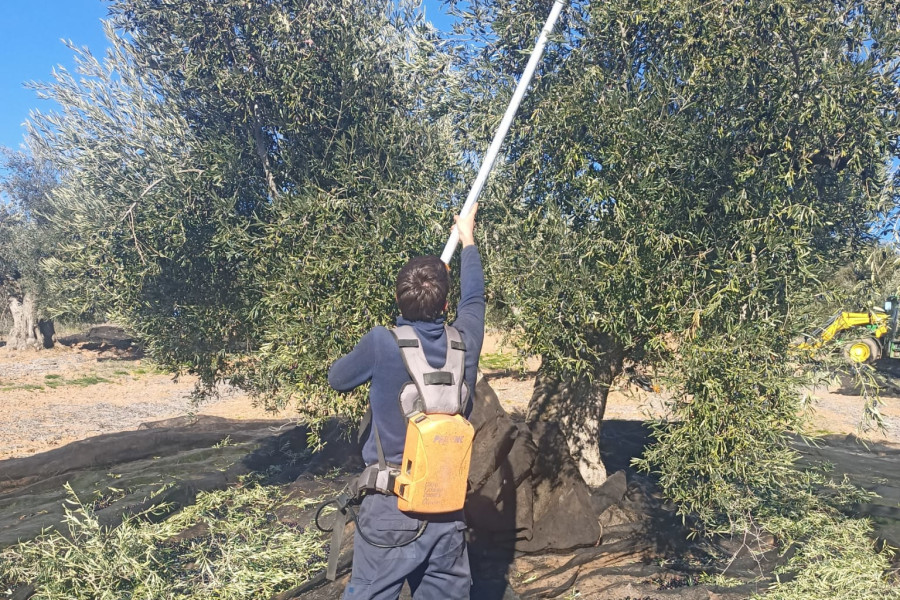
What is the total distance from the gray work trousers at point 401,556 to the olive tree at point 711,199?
3071mm

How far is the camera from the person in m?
3.96

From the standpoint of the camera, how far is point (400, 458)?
13.3 ft

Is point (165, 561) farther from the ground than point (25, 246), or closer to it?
closer to it

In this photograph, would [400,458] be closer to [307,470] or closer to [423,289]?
[423,289]

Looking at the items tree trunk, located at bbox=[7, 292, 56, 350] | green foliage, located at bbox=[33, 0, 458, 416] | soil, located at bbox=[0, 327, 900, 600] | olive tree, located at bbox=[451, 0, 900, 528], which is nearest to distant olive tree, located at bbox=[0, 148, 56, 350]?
tree trunk, located at bbox=[7, 292, 56, 350]

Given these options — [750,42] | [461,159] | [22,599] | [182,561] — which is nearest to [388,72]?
[461,159]

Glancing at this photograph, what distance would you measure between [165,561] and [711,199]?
6927 millimetres

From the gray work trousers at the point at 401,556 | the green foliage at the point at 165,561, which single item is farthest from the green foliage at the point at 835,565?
the green foliage at the point at 165,561

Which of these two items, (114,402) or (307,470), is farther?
(114,402)

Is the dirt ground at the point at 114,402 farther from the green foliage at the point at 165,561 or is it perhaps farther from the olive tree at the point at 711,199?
the green foliage at the point at 165,561

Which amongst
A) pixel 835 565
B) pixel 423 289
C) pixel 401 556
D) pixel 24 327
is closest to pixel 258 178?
pixel 423 289

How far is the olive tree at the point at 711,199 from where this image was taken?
6.28m

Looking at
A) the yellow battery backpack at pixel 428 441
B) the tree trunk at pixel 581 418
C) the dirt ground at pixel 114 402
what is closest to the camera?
the yellow battery backpack at pixel 428 441

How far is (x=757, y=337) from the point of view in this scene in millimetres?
6156
